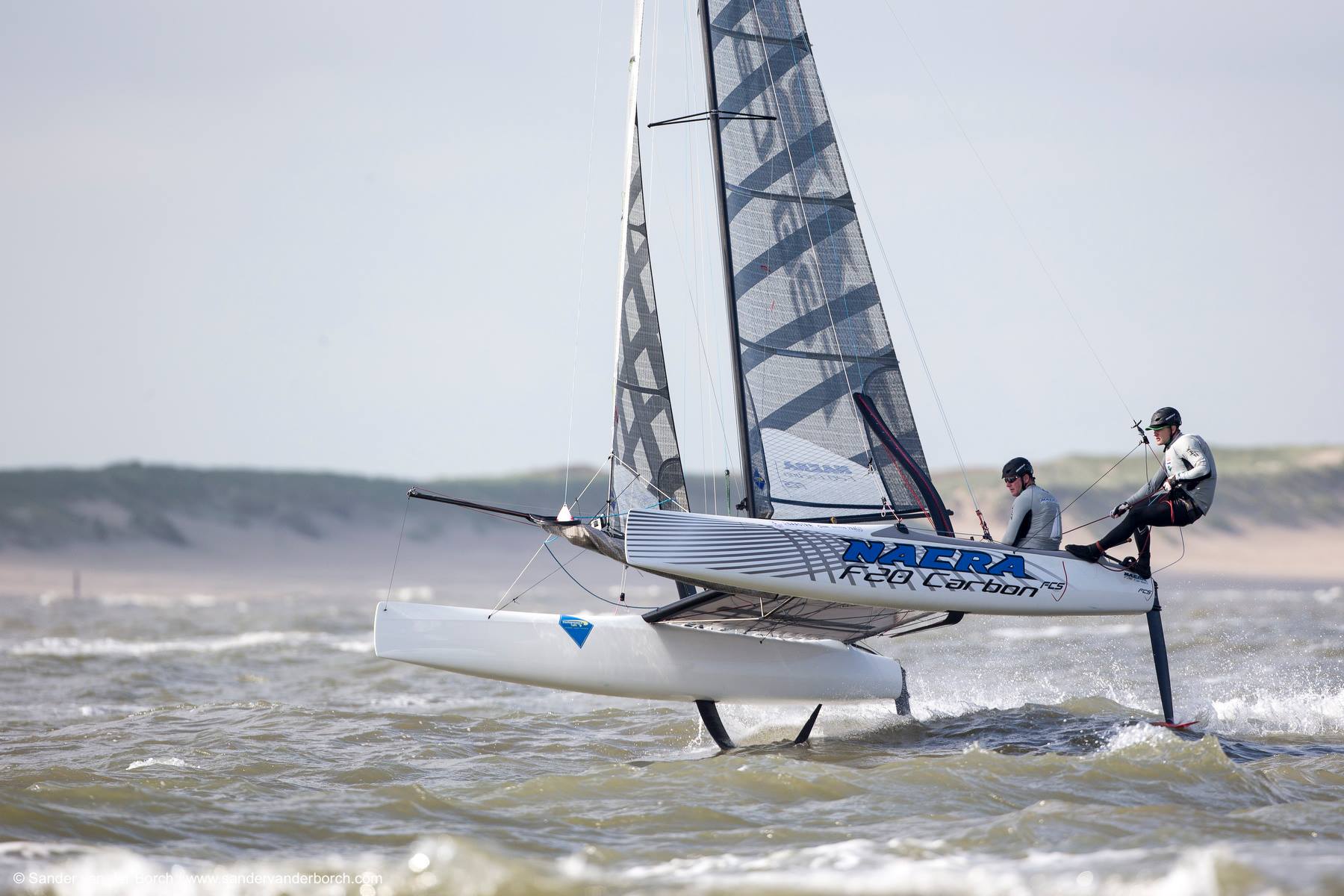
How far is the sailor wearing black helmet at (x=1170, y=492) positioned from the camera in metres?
7.93

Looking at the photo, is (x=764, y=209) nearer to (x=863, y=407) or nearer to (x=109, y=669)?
(x=863, y=407)

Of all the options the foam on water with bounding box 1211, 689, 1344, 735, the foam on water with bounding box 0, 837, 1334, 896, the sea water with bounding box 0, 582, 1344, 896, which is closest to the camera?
the foam on water with bounding box 0, 837, 1334, 896

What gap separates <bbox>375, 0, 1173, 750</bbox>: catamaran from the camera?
811 centimetres

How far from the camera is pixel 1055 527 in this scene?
8336 mm

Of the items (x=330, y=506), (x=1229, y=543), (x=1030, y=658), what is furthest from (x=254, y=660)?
(x=1229, y=543)

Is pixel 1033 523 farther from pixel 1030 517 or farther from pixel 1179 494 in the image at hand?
pixel 1179 494

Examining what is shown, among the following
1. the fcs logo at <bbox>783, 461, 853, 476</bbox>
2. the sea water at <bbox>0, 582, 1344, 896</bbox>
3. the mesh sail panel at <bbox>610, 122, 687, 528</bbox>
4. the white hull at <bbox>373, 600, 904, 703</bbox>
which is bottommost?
the sea water at <bbox>0, 582, 1344, 896</bbox>

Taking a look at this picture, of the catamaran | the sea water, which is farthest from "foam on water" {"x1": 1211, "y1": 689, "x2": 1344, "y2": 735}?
the catamaran

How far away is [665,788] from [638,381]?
3.03 meters

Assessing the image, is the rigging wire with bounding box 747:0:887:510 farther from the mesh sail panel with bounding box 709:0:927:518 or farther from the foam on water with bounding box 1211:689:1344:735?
the foam on water with bounding box 1211:689:1344:735

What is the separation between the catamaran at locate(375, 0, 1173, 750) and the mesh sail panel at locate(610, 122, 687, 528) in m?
0.01

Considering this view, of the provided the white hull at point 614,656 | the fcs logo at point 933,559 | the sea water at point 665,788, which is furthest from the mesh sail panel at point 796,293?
the sea water at point 665,788

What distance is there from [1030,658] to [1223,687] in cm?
334

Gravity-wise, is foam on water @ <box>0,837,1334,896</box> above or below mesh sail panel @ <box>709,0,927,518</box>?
below
